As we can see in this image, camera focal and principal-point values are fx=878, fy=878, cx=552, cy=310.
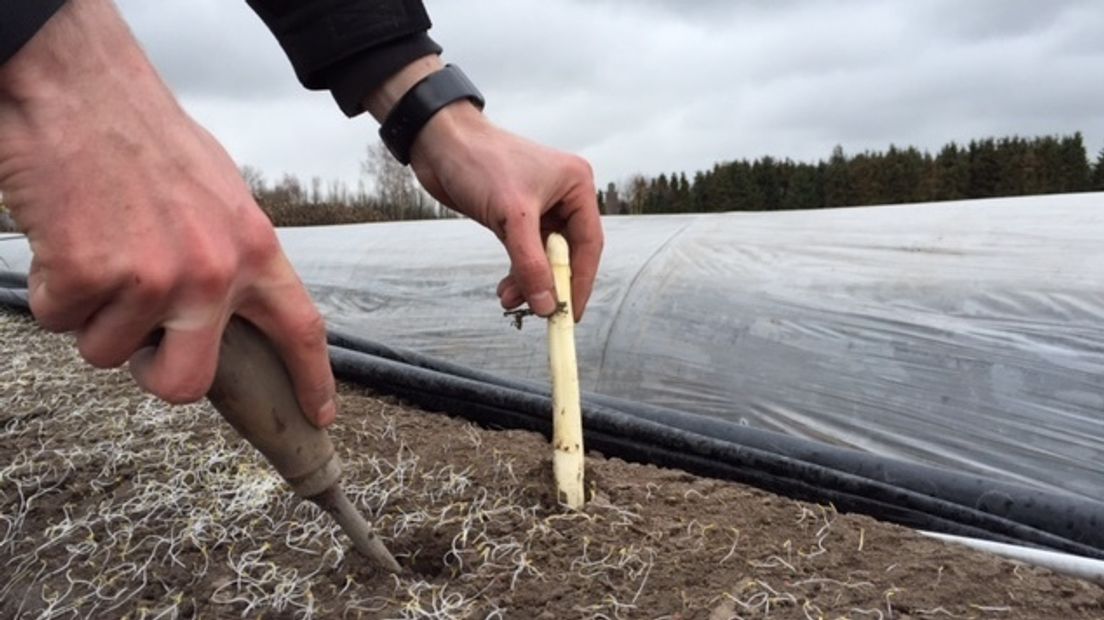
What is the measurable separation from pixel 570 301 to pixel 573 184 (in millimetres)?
156

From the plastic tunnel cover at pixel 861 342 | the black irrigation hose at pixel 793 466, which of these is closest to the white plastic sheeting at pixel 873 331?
the plastic tunnel cover at pixel 861 342

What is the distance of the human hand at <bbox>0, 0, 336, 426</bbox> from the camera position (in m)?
0.57

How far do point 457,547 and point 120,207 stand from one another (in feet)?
2.19

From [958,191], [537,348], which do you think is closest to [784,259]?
[537,348]

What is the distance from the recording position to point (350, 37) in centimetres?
111

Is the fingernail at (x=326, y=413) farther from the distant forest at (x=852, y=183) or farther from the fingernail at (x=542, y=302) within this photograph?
the distant forest at (x=852, y=183)

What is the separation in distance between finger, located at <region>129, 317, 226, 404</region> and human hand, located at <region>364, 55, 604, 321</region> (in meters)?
0.49

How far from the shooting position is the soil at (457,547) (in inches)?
38.5

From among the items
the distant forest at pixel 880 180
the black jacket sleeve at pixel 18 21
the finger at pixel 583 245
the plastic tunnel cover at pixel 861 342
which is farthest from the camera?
the distant forest at pixel 880 180

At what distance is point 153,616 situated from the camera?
1.07 meters

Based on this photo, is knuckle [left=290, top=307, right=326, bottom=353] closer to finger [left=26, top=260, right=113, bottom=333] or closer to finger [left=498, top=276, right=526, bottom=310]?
finger [left=26, top=260, right=113, bottom=333]

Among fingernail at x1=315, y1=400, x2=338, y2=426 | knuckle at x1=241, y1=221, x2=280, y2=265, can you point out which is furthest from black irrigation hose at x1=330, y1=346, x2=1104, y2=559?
knuckle at x1=241, y1=221, x2=280, y2=265

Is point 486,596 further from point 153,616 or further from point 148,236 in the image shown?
point 148,236

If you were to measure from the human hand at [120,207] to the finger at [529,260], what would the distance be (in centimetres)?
46
